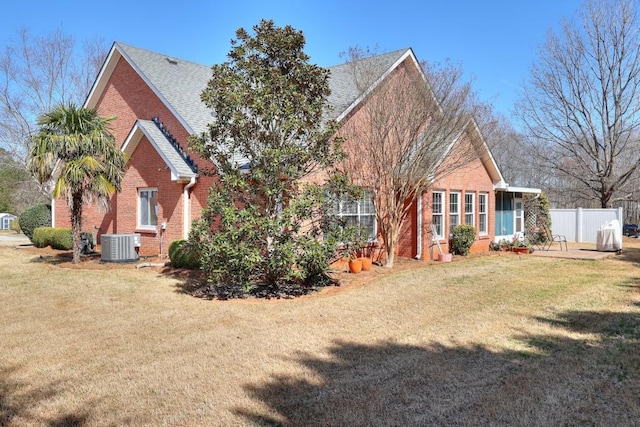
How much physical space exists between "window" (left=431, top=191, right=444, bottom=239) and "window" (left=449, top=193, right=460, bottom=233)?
60cm

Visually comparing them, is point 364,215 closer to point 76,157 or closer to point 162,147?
point 162,147

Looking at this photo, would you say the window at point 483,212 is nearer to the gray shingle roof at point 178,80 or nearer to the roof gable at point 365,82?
the roof gable at point 365,82

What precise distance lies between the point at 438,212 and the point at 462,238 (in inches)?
50.9

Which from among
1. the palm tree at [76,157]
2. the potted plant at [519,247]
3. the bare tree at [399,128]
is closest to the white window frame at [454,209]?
the potted plant at [519,247]

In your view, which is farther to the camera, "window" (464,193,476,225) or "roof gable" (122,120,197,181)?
"window" (464,193,476,225)

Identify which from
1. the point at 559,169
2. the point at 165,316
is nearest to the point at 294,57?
the point at 165,316

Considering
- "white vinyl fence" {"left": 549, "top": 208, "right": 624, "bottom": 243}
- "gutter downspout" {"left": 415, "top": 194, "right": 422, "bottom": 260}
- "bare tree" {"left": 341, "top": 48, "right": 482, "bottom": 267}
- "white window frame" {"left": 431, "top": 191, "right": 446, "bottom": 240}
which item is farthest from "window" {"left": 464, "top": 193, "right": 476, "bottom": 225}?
"white vinyl fence" {"left": 549, "top": 208, "right": 624, "bottom": 243}

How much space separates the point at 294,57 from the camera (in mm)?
9930

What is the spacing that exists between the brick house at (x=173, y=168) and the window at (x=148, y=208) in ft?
0.11

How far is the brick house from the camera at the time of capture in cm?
1427

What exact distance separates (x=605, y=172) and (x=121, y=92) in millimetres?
26772

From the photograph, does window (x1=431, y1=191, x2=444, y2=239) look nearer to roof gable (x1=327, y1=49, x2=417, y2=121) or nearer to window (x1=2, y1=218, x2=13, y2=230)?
roof gable (x1=327, y1=49, x2=417, y2=121)

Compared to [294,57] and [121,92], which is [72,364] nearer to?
[294,57]

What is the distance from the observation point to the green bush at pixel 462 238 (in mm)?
16625
